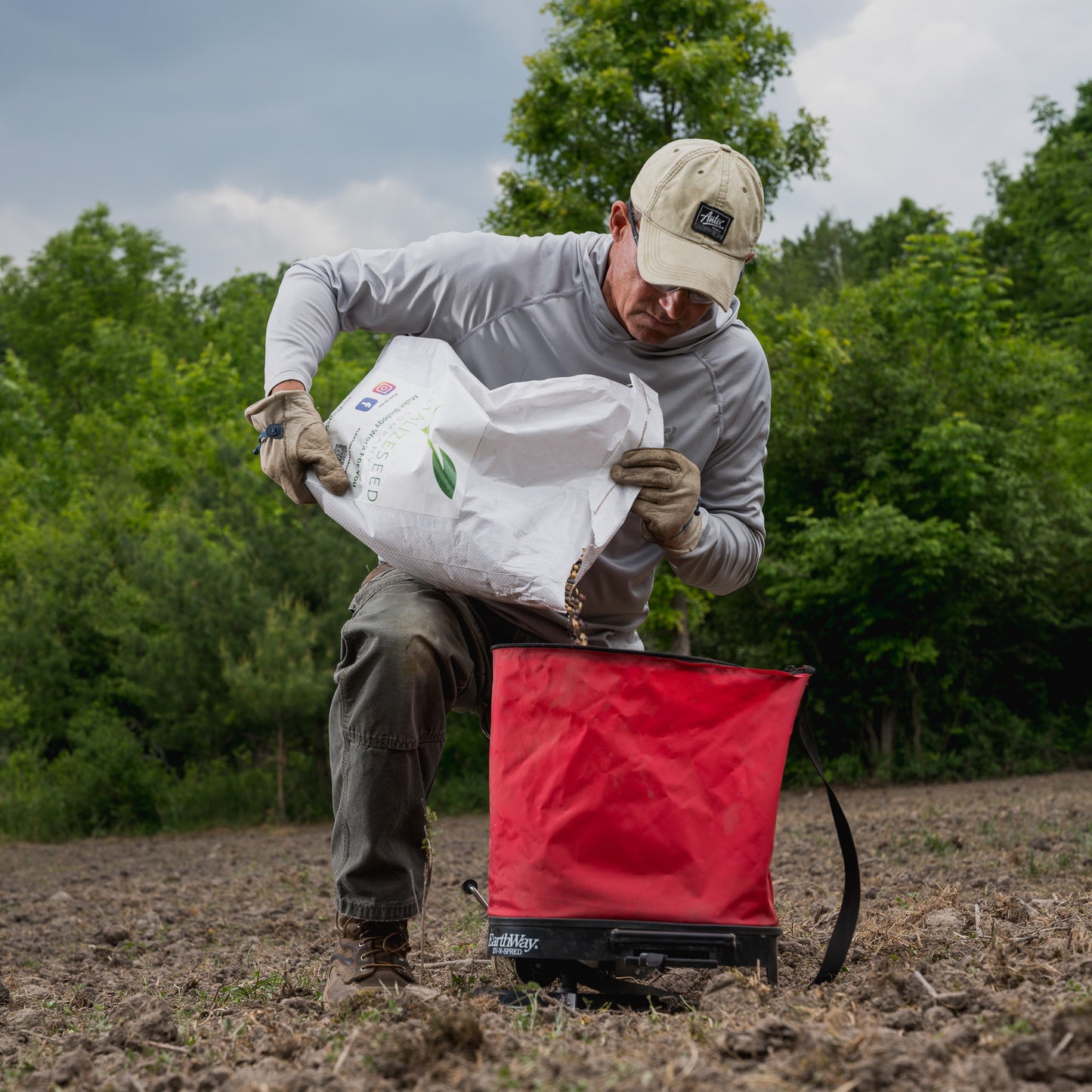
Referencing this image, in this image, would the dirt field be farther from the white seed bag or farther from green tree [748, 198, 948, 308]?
green tree [748, 198, 948, 308]

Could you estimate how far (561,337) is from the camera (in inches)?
123

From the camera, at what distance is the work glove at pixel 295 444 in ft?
9.30

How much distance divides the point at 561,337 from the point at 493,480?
1.80ft

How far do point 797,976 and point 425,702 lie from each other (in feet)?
3.39

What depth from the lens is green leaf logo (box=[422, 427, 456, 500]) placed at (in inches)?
106

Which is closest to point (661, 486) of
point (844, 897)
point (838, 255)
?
point (844, 897)

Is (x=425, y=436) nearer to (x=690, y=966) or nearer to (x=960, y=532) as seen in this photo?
(x=690, y=966)

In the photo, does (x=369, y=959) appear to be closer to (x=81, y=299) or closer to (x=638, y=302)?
(x=638, y=302)

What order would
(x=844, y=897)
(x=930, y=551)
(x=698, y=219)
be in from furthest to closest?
(x=930, y=551)
(x=698, y=219)
(x=844, y=897)

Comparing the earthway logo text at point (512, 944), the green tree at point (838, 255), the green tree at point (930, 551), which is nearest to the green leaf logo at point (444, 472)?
the earthway logo text at point (512, 944)

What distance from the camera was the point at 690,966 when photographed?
7.98 ft

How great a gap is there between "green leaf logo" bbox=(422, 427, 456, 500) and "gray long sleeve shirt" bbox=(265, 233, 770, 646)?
0.46m

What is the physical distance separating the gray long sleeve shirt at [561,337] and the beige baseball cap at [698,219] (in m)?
0.27

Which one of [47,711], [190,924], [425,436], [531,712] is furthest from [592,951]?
[47,711]
